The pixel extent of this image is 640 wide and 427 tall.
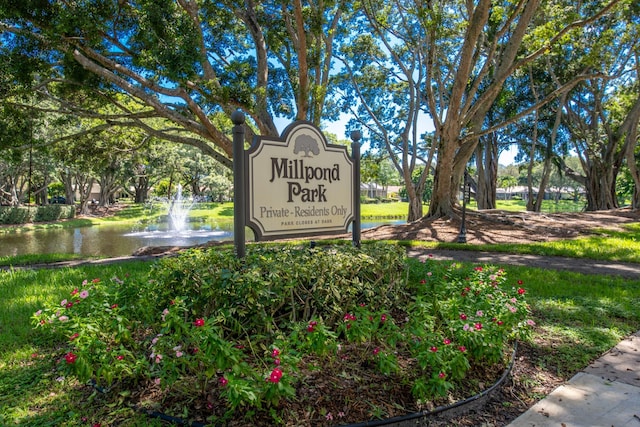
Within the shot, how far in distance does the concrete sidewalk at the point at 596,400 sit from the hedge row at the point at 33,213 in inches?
1157

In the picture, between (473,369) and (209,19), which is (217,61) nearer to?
(209,19)

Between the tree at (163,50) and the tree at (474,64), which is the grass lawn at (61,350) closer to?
the tree at (163,50)

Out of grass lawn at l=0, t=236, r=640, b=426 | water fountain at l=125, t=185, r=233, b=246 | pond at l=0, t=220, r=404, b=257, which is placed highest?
grass lawn at l=0, t=236, r=640, b=426

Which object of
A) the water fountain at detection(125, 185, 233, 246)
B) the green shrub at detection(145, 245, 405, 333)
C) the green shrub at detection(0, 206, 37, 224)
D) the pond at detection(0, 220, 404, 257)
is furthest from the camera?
the green shrub at detection(0, 206, 37, 224)

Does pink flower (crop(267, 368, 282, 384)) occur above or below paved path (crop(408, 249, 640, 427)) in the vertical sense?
above

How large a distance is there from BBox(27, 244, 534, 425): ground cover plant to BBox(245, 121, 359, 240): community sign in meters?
0.40

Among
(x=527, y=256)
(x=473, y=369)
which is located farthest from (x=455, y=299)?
(x=527, y=256)

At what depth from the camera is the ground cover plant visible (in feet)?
7.75

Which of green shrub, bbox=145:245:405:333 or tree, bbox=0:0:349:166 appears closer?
green shrub, bbox=145:245:405:333

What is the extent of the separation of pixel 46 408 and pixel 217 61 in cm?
1211

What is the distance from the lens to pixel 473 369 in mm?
2939

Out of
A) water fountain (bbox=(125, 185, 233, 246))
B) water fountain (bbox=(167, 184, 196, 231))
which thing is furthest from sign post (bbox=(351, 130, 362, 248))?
water fountain (bbox=(167, 184, 196, 231))

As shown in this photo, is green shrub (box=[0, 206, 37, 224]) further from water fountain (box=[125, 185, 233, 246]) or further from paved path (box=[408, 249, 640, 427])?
paved path (box=[408, 249, 640, 427])

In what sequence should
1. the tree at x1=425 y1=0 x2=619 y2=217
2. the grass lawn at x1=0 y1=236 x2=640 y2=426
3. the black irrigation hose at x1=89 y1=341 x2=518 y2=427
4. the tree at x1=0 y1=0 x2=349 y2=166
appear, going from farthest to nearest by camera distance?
the tree at x1=425 y1=0 x2=619 y2=217
the tree at x1=0 y1=0 x2=349 y2=166
the grass lawn at x1=0 y1=236 x2=640 y2=426
the black irrigation hose at x1=89 y1=341 x2=518 y2=427
